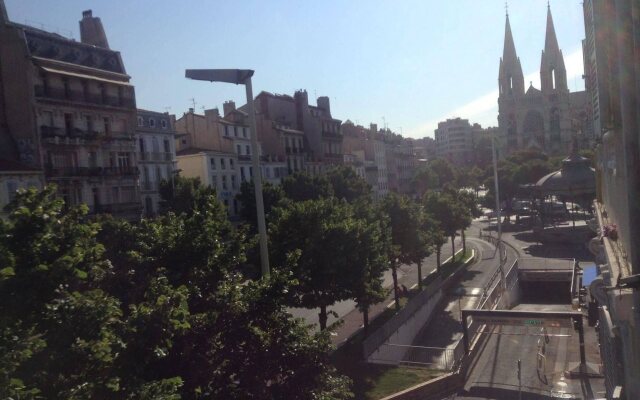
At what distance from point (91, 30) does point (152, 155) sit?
11.6 m

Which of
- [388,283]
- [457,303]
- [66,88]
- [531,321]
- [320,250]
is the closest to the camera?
[531,321]

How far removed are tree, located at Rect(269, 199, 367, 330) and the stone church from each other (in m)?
114

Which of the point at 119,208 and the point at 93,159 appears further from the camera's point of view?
the point at 119,208

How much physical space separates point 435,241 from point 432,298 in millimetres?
7159

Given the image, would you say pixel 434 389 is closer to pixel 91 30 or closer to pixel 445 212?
pixel 445 212

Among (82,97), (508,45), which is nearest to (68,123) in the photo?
(82,97)

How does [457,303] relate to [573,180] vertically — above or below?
below

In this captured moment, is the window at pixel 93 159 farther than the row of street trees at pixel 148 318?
Yes

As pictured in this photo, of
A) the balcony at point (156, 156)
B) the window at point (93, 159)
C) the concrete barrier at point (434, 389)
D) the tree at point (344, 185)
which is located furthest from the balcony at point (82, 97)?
the concrete barrier at point (434, 389)

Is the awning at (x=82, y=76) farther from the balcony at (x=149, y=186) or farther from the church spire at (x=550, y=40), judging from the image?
the church spire at (x=550, y=40)

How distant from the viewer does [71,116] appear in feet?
126

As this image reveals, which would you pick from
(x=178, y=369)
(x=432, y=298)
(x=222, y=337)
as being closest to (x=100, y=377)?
(x=178, y=369)

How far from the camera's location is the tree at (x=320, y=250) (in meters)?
22.4

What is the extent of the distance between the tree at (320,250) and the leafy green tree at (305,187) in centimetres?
2642
